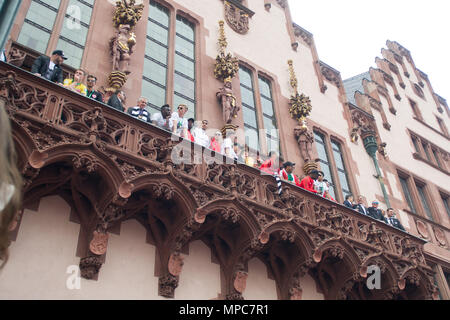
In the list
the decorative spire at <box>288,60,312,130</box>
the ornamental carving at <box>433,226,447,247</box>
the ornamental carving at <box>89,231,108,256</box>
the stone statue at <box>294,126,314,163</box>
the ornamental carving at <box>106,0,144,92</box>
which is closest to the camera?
the ornamental carving at <box>89,231,108,256</box>

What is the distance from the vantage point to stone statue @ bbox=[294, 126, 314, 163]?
15497 millimetres

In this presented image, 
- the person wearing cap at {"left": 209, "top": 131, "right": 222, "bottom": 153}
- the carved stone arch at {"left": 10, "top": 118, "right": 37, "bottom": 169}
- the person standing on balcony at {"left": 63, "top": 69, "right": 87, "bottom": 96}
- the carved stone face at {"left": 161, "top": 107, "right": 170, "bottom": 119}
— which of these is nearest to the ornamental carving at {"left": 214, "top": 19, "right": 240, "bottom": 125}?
the person wearing cap at {"left": 209, "top": 131, "right": 222, "bottom": 153}

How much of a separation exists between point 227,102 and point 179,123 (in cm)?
335

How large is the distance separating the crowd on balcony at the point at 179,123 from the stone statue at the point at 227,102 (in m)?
0.74

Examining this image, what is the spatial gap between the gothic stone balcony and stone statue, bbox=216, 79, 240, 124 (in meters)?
3.09

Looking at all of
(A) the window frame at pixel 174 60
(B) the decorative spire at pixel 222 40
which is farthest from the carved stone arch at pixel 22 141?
(B) the decorative spire at pixel 222 40

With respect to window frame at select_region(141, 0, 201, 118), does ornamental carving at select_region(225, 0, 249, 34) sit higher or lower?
higher

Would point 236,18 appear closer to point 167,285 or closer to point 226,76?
point 226,76

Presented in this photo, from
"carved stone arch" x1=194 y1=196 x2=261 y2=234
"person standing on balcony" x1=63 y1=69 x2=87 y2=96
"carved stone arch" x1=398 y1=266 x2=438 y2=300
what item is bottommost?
"carved stone arch" x1=398 y1=266 x2=438 y2=300

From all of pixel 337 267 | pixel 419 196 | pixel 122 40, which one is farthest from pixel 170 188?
pixel 419 196

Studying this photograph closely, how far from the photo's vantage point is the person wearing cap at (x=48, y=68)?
9.11 metres

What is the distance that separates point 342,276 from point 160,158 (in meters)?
5.66

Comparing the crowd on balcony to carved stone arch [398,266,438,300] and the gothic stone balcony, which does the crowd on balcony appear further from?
carved stone arch [398,266,438,300]

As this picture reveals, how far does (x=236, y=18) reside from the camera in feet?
58.6
